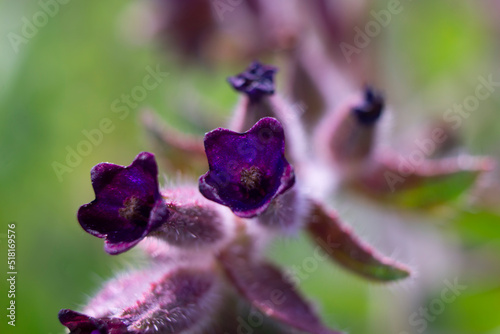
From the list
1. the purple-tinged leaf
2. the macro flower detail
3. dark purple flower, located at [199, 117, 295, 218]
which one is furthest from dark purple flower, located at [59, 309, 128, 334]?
the purple-tinged leaf

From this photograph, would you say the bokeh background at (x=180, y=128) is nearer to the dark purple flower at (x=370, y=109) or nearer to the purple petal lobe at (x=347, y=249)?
the dark purple flower at (x=370, y=109)

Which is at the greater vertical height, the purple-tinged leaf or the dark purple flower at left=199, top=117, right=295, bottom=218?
the dark purple flower at left=199, top=117, right=295, bottom=218

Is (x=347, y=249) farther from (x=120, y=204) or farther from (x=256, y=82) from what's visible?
(x=120, y=204)

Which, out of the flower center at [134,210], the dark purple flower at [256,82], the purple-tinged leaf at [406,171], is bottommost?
the purple-tinged leaf at [406,171]

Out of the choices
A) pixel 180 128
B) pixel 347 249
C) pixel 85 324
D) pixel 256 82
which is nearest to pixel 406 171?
pixel 347 249

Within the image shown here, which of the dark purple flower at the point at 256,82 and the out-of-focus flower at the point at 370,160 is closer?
the dark purple flower at the point at 256,82

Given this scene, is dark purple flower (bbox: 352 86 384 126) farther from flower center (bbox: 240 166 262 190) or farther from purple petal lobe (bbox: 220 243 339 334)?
flower center (bbox: 240 166 262 190)

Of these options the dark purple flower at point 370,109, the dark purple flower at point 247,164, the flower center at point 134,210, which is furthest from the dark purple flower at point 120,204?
the dark purple flower at point 370,109
